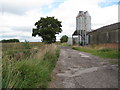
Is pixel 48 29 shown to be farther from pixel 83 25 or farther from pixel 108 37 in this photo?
pixel 108 37

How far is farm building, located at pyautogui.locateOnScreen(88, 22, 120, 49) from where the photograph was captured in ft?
58.9

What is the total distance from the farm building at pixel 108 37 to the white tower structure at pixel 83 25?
→ 11.4 ft

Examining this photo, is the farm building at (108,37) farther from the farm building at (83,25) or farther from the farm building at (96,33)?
the farm building at (83,25)

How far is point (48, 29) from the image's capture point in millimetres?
25438

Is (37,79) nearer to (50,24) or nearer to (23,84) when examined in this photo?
(23,84)

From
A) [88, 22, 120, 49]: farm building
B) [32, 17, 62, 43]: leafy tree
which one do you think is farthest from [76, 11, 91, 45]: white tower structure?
[32, 17, 62, 43]: leafy tree

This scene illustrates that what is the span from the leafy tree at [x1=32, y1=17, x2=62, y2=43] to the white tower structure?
179 inches

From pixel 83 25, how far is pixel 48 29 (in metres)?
8.61

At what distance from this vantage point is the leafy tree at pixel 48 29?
25766mm

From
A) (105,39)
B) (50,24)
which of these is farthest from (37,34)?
(105,39)

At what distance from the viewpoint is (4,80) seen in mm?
2699

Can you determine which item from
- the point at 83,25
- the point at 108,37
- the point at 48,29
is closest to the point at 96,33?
the point at 108,37

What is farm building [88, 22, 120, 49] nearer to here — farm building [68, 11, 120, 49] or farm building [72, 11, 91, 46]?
farm building [68, 11, 120, 49]

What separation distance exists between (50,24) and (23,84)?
2470cm
